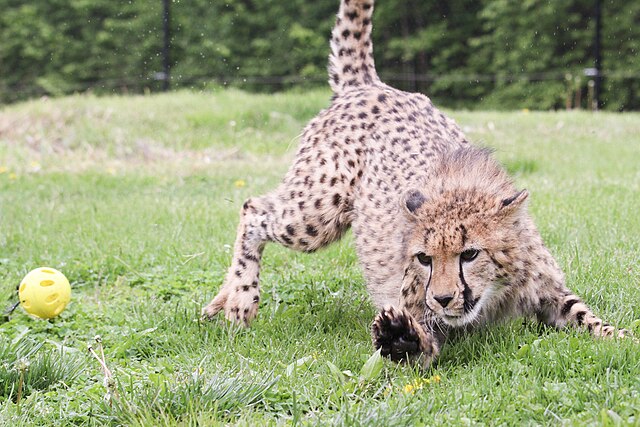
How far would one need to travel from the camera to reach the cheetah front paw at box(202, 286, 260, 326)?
397cm

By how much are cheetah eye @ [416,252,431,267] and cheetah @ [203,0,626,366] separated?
18mm

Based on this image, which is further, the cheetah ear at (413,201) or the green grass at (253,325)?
the cheetah ear at (413,201)

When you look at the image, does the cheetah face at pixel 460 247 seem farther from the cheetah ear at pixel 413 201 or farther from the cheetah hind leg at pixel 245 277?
the cheetah hind leg at pixel 245 277

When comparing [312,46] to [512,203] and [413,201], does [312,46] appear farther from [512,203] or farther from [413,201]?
[512,203]

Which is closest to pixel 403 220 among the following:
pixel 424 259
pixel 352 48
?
pixel 424 259

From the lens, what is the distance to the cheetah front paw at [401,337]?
310cm

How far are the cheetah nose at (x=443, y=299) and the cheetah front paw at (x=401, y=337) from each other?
6.4 inches

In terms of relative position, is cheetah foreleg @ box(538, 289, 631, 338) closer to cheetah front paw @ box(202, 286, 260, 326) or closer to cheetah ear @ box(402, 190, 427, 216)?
cheetah ear @ box(402, 190, 427, 216)

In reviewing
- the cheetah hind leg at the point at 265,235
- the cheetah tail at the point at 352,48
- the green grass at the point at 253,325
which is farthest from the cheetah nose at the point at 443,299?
the cheetah tail at the point at 352,48

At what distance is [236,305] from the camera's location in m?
4.00

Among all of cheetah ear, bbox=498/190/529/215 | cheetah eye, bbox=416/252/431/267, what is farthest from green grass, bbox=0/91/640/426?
cheetah ear, bbox=498/190/529/215

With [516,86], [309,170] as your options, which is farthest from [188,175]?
[516,86]

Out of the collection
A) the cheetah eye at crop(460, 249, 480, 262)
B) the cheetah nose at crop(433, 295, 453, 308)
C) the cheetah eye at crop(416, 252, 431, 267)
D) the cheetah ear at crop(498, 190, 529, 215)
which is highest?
the cheetah ear at crop(498, 190, 529, 215)

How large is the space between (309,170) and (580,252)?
1.60 m
